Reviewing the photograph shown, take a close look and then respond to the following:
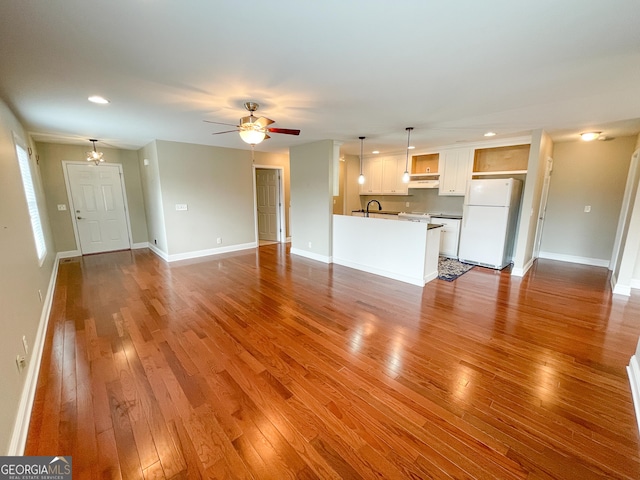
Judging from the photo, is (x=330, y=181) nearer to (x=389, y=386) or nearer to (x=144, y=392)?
(x=389, y=386)

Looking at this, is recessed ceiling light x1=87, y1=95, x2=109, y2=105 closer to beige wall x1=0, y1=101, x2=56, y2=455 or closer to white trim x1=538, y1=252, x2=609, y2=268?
beige wall x1=0, y1=101, x2=56, y2=455

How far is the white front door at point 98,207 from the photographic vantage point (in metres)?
5.72

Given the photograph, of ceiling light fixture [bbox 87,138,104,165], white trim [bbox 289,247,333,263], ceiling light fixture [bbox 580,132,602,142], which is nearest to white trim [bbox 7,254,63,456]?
ceiling light fixture [bbox 87,138,104,165]

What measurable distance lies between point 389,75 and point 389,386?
Answer: 2546mm

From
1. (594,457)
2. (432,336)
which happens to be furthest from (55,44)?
(594,457)

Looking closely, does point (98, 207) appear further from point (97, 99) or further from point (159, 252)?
point (97, 99)

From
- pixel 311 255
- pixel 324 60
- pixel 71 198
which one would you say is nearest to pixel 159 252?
pixel 71 198

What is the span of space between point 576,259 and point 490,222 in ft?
7.33

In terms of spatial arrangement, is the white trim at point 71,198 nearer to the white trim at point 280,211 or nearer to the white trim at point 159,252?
the white trim at point 159,252

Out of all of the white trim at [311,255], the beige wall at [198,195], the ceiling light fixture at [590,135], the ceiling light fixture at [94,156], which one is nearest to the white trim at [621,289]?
the ceiling light fixture at [590,135]

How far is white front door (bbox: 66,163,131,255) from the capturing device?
572cm

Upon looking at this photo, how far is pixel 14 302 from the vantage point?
6.40 ft

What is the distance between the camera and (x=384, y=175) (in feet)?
22.4

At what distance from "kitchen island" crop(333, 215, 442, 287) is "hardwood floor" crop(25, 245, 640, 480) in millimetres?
611
